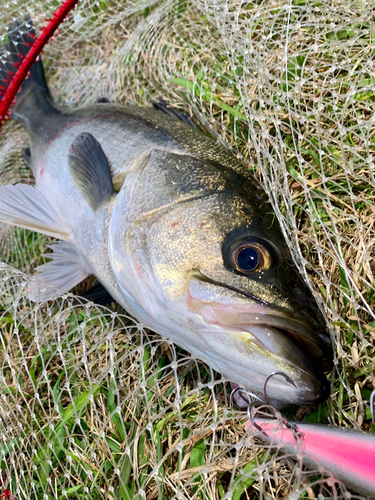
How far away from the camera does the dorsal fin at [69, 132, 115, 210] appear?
2154mm

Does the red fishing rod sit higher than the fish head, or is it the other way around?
the red fishing rod

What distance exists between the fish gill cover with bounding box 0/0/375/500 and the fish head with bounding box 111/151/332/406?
0.52 feet

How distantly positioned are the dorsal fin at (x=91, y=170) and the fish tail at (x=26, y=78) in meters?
0.71

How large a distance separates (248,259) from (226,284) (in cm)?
15

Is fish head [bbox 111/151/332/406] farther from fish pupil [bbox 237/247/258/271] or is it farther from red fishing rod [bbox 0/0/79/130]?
red fishing rod [bbox 0/0/79/130]

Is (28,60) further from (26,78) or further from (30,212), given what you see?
(30,212)

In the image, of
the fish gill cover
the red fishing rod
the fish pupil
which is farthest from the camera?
the red fishing rod

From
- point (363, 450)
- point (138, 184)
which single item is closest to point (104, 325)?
point (138, 184)

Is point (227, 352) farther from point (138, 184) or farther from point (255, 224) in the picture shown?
point (138, 184)

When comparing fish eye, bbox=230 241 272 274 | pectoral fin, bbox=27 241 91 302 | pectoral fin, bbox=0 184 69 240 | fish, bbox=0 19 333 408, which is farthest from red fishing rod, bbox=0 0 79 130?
fish eye, bbox=230 241 272 274

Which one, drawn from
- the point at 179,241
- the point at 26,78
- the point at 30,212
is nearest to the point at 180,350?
the point at 179,241

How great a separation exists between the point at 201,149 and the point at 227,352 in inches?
43.6

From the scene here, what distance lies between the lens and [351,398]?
5.91 ft

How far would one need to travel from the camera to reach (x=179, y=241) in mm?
1748
